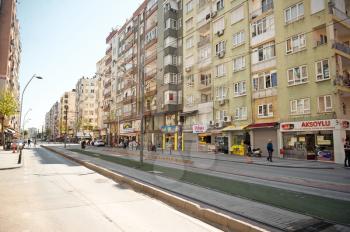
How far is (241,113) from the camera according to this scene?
3119 cm

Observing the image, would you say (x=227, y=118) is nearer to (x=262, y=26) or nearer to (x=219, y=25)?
(x=262, y=26)

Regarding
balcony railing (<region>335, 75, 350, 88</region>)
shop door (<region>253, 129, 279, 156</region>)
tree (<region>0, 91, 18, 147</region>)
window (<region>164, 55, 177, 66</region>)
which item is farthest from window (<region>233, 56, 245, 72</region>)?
tree (<region>0, 91, 18, 147</region>)

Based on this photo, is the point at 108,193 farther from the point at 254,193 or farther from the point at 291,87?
the point at 291,87

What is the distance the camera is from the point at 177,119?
4300cm

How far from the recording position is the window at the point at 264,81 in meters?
27.7

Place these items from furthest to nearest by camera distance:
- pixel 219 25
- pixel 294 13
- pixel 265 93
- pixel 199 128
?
pixel 199 128
pixel 219 25
pixel 265 93
pixel 294 13

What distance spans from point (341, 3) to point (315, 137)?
12486mm

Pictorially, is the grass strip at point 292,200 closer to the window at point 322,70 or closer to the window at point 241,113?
the window at point 322,70

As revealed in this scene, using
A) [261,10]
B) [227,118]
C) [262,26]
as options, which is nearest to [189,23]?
[261,10]

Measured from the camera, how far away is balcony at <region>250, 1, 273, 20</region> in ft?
93.8

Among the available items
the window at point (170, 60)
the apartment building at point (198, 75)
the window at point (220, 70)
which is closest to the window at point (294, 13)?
the window at point (220, 70)

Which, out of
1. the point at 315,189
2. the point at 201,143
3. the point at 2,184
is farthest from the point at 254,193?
the point at 201,143

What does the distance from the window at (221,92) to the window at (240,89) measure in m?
1.66

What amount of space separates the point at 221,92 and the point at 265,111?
7.73 m
